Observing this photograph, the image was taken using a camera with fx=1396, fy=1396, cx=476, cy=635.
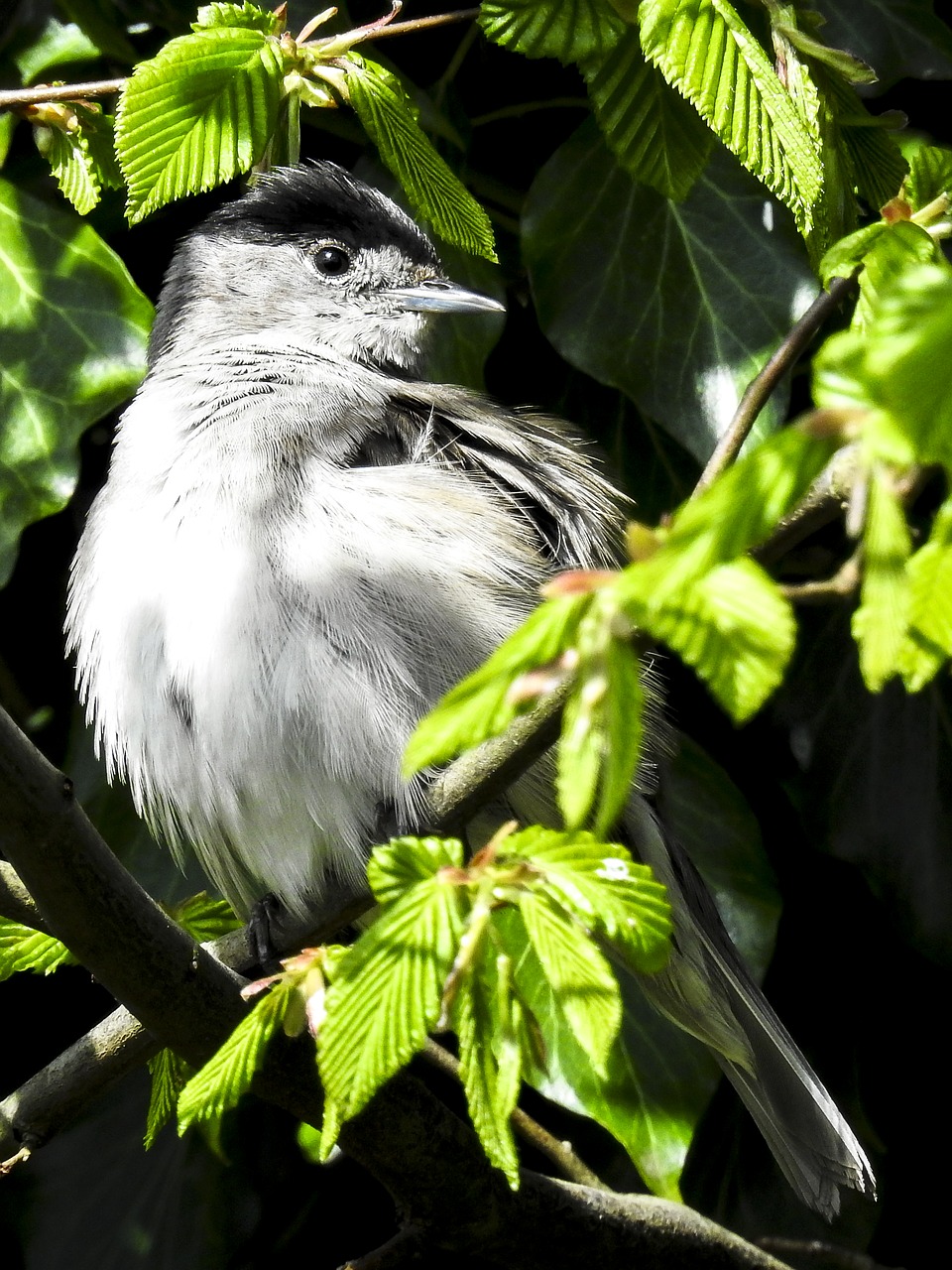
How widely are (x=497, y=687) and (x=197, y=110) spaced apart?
1.33 m

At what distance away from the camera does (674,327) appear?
2875 millimetres

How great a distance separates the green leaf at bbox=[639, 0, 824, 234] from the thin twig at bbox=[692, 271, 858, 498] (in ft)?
0.50

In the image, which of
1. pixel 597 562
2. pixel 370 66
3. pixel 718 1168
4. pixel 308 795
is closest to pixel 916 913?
pixel 718 1168

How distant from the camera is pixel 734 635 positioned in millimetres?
915

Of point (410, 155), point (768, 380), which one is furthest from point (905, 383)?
point (410, 155)

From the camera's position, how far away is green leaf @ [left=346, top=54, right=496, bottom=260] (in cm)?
202

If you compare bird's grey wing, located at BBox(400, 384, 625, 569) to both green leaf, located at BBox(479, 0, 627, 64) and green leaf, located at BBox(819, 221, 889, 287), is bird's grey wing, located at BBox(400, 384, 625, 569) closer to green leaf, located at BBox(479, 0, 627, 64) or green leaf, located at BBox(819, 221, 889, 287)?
green leaf, located at BBox(479, 0, 627, 64)

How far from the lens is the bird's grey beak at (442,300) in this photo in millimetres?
3039

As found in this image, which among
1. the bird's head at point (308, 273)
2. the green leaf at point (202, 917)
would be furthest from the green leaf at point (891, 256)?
the bird's head at point (308, 273)

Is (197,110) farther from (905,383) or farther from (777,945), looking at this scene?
(777,945)

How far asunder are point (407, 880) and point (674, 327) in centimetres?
177

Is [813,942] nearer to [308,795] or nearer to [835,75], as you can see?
[308,795]

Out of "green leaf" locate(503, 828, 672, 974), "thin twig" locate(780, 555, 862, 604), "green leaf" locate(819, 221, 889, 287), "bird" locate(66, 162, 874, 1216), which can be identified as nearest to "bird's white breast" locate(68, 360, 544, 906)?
"bird" locate(66, 162, 874, 1216)

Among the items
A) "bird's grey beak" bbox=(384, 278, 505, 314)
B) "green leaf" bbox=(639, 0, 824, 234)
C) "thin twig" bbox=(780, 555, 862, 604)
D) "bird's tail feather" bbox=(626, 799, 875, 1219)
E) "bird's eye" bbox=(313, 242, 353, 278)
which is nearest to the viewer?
"thin twig" bbox=(780, 555, 862, 604)
